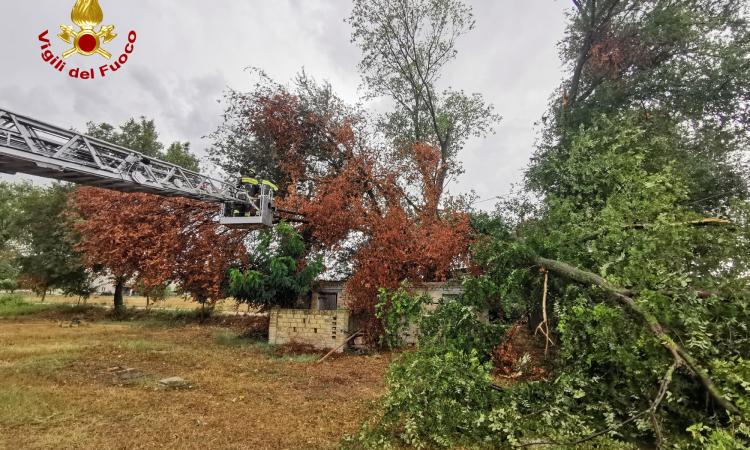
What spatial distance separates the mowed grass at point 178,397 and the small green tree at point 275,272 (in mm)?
1622

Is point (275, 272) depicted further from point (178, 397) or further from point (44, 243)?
point (44, 243)

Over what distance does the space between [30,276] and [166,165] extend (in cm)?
1955

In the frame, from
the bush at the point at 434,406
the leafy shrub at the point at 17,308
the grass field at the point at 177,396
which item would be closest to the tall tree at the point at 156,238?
the grass field at the point at 177,396

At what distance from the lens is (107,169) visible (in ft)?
22.3

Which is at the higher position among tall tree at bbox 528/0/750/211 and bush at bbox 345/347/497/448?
tall tree at bbox 528/0/750/211

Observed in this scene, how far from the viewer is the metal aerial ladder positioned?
553 cm

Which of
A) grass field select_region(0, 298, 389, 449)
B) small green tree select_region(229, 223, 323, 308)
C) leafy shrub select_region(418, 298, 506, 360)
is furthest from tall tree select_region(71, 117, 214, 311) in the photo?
leafy shrub select_region(418, 298, 506, 360)

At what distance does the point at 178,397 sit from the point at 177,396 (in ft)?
0.25

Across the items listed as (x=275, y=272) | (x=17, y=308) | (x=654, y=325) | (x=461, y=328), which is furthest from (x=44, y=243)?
(x=654, y=325)

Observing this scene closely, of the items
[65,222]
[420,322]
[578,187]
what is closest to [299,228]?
[420,322]

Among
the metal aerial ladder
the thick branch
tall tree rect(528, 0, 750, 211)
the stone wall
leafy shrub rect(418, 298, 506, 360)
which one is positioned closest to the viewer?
the thick branch

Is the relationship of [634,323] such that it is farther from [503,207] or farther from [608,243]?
[503,207]

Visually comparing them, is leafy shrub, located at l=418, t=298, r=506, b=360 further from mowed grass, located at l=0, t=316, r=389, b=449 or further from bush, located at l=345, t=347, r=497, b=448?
mowed grass, located at l=0, t=316, r=389, b=449

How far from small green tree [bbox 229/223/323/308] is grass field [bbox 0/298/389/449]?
1546mm
